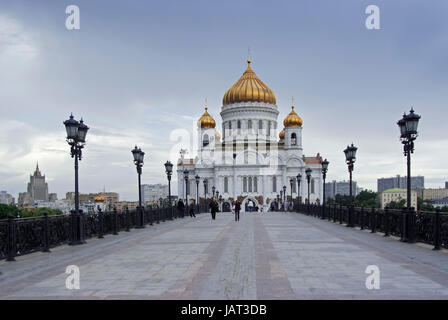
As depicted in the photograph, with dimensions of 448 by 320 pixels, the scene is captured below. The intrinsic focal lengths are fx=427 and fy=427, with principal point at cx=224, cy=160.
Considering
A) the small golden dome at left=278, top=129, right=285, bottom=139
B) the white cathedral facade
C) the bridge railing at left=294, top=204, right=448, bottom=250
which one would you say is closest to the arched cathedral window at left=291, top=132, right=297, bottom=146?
the white cathedral facade

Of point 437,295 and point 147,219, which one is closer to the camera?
point 437,295

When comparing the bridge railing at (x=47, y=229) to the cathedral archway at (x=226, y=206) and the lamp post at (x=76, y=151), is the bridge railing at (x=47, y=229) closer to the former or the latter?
the lamp post at (x=76, y=151)

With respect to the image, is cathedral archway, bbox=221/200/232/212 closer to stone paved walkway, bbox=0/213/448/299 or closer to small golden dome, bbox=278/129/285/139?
small golden dome, bbox=278/129/285/139

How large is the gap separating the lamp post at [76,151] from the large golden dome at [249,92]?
206 feet

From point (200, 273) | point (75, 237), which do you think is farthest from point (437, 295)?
point (75, 237)

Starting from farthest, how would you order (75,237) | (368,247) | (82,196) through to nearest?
1. (82,196)
2. (75,237)
3. (368,247)

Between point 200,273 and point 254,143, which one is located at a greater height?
point 254,143

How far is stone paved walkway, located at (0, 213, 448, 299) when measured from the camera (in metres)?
7.02

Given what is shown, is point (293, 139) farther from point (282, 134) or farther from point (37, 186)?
point (37, 186)

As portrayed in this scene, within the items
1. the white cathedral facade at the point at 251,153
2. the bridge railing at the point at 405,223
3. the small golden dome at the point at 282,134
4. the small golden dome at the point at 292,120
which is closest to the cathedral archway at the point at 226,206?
the white cathedral facade at the point at 251,153
